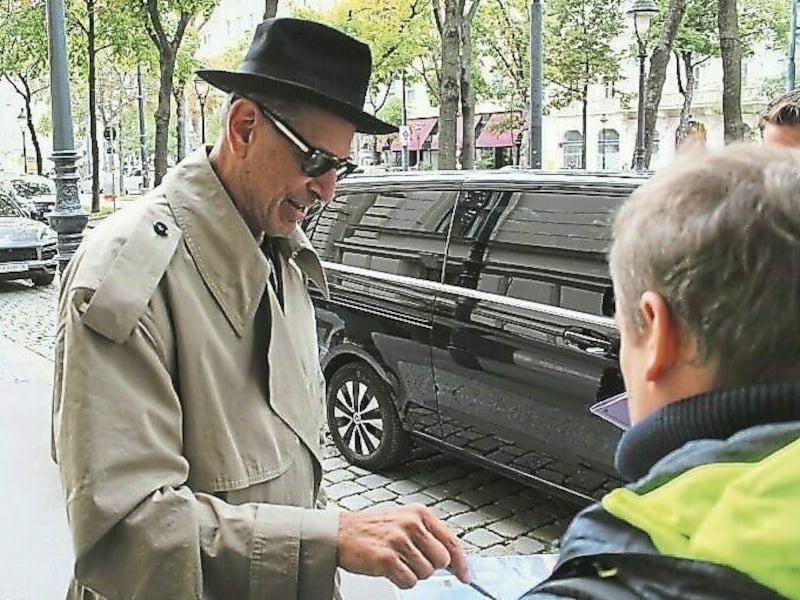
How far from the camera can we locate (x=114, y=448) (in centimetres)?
151

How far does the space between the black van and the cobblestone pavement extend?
0.17 metres

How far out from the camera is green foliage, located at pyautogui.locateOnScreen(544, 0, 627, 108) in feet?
93.4

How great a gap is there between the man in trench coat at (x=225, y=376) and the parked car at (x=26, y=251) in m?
13.3

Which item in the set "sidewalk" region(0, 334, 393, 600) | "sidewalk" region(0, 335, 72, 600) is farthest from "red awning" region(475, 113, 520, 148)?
"sidewalk" region(0, 334, 393, 600)

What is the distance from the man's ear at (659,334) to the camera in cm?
108

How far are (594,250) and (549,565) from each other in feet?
9.50

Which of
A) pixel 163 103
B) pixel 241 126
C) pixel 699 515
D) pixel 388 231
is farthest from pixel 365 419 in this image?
pixel 163 103

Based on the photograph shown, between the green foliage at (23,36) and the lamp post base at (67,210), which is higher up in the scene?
the green foliage at (23,36)

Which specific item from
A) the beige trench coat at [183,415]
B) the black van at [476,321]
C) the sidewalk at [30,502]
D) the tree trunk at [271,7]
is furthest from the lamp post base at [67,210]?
the tree trunk at [271,7]

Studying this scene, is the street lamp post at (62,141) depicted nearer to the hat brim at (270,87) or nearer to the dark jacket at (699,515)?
the hat brim at (270,87)

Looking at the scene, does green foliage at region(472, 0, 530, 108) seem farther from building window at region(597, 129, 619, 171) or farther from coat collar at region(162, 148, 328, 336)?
coat collar at region(162, 148, 328, 336)

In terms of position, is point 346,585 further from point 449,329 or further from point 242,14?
point 242,14

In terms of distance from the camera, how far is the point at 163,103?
22.2 metres

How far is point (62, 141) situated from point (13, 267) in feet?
22.1
